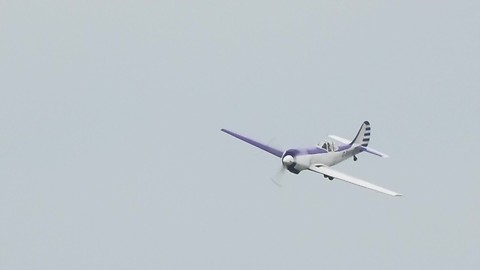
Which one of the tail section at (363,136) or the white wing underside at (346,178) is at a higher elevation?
the tail section at (363,136)

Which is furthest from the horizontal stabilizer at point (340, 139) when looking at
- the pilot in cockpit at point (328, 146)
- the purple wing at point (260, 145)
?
the purple wing at point (260, 145)

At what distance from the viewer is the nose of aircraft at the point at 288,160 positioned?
118 m

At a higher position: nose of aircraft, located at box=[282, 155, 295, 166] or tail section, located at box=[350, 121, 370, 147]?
tail section, located at box=[350, 121, 370, 147]

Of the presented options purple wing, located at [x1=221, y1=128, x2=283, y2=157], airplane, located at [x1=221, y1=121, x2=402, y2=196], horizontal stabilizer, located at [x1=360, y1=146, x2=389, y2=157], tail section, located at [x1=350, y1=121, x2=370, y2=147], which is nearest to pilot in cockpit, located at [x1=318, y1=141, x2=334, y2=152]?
airplane, located at [x1=221, y1=121, x2=402, y2=196]

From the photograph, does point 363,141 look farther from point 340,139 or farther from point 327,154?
point 327,154

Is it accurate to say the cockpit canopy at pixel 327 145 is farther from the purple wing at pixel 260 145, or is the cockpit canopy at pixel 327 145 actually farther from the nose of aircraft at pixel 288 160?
the nose of aircraft at pixel 288 160

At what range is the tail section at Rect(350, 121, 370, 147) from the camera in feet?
420

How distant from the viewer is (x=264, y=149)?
414 ft

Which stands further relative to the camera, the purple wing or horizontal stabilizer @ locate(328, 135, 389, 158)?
horizontal stabilizer @ locate(328, 135, 389, 158)

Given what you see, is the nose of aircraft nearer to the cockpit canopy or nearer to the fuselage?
the fuselage

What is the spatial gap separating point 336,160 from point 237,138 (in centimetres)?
1252

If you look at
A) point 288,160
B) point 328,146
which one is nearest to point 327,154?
point 328,146

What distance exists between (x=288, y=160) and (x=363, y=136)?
42.8 ft

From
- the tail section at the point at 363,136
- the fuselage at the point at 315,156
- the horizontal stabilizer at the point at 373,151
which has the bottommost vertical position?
the fuselage at the point at 315,156
